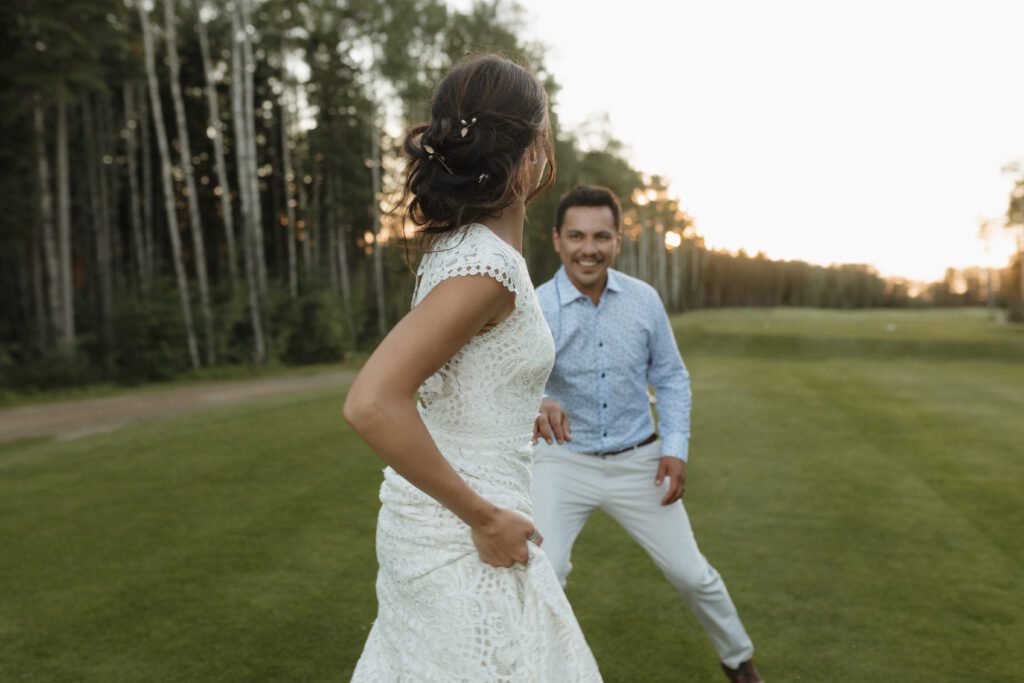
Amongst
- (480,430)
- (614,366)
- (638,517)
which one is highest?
(480,430)

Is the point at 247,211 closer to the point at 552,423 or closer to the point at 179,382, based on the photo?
the point at 179,382

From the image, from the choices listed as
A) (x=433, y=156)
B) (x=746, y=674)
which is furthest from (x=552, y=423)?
(x=433, y=156)

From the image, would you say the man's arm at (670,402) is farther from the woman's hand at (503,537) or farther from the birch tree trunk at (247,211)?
the birch tree trunk at (247,211)

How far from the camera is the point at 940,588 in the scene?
525cm

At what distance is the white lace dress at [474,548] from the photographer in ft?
5.37

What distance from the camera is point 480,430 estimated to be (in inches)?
66.4

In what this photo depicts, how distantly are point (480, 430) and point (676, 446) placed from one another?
2304 mm

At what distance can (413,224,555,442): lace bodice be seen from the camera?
5.21ft

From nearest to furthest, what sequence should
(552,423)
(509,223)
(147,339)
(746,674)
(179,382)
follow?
1. (509,223)
2. (552,423)
3. (746,674)
4. (179,382)
5. (147,339)

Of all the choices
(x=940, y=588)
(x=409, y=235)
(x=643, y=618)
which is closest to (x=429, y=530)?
(x=409, y=235)

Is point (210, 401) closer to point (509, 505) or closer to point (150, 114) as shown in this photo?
point (509, 505)

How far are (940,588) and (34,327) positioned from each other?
78.3 feet

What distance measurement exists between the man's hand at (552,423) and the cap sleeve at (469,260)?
1.87 metres

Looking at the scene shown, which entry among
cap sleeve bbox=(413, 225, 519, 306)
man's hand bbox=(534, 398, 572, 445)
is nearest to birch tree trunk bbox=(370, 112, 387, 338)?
man's hand bbox=(534, 398, 572, 445)
